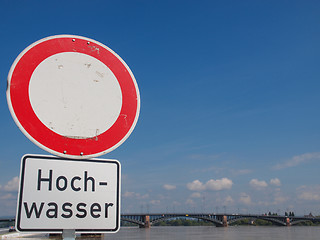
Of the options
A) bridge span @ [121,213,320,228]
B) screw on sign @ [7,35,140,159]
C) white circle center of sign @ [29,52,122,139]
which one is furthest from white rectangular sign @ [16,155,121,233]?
bridge span @ [121,213,320,228]

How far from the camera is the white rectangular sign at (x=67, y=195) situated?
1490mm

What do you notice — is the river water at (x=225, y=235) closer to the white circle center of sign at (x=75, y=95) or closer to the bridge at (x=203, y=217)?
the bridge at (x=203, y=217)

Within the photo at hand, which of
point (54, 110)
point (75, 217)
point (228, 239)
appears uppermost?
point (54, 110)

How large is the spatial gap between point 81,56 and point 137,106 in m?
0.44

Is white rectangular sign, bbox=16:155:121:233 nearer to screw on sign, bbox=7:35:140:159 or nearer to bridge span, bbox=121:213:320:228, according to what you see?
screw on sign, bbox=7:35:140:159

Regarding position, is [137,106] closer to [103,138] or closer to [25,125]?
[103,138]

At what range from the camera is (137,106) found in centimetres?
187

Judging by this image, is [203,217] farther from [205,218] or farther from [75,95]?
[75,95]

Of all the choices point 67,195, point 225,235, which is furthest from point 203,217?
point 67,195

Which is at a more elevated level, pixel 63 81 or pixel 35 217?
pixel 63 81

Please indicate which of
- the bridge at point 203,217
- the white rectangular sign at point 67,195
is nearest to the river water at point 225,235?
the bridge at point 203,217

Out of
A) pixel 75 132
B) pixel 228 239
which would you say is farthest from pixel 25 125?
pixel 228 239

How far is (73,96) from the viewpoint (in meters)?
1.69

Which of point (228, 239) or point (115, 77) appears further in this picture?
point (228, 239)
